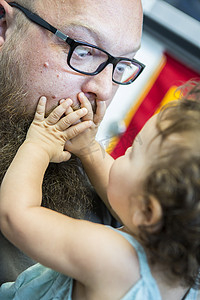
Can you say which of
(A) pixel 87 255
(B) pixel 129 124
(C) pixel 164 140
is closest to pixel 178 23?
(B) pixel 129 124

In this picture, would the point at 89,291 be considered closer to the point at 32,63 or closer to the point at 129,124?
the point at 32,63

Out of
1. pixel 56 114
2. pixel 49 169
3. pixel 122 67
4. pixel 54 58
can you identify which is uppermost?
pixel 122 67

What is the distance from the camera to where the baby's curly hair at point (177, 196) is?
0.91 m

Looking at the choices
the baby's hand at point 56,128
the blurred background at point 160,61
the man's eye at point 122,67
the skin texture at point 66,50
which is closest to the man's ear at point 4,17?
the skin texture at point 66,50

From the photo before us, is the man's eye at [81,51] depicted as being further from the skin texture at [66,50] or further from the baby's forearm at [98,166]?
the baby's forearm at [98,166]

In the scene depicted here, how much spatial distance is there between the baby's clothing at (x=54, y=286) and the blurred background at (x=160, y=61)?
4.41 feet

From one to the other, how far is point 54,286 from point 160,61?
2285mm

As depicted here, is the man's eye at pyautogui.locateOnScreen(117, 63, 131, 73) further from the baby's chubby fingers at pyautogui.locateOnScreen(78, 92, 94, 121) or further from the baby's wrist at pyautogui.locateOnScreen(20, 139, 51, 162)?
the baby's wrist at pyautogui.locateOnScreen(20, 139, 51, 162)

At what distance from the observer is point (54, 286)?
3.89 feet

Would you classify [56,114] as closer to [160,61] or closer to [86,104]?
[86,104]

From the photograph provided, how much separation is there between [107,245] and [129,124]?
2.29 metres

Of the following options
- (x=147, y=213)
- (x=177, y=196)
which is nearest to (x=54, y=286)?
(x=147, y=213)

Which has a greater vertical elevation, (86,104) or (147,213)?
(86,104)

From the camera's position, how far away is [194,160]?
0.91 m
